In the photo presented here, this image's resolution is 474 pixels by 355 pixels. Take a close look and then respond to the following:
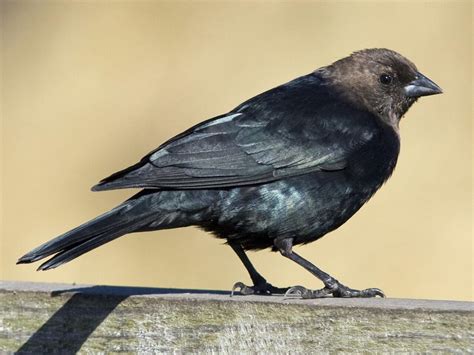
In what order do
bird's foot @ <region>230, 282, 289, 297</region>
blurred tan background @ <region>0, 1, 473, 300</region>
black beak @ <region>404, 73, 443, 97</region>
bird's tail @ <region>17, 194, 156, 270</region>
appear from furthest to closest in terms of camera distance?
blurred tan background @ <region>0, 1, 473, 300</region> → black beak @ <region>404, 73, 443, 97</region> → bird's foot @ <region>230, 282, 289, 297</region> → bird's tail @ <region>17, 194, 156, 270</region>

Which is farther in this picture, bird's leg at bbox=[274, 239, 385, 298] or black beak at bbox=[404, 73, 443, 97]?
black beak at bbox=[404, 73, 443, 97]

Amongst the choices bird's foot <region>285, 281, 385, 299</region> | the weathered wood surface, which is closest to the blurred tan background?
bird's foot <region>285, 281, 385, 299</region>

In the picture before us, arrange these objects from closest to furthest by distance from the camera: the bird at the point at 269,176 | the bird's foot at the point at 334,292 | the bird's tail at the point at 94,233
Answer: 1. the bird's tail at the point at 94,233
2. the bird's foot at the point at 334,292
3. the bird at the point at 269,176

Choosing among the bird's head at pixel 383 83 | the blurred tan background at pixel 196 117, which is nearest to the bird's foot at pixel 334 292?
the bird's head at pixel 383 83

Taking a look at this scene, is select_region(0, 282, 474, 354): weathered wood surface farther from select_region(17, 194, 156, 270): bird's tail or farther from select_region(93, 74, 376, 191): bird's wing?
select_region(93, 74, 376, 191): bird's wing

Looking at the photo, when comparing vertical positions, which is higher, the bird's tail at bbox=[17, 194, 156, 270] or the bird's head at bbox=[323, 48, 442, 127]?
the bird's head at bbox=[323, 48, 442, 127]

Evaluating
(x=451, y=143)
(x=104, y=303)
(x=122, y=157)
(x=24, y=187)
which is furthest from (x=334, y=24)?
(x=104, y=303)

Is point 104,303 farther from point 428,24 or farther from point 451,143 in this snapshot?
point 428,24

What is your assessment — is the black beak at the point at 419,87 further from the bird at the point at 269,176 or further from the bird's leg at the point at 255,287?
the bird's leg at the point at 255,287
